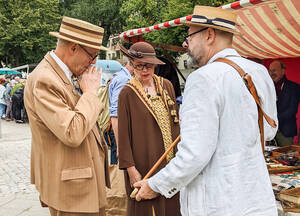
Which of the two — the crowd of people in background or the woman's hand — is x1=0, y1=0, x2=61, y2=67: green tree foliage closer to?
the crowd of people in background

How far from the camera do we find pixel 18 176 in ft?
20.7

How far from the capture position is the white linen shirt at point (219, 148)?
1574 mm

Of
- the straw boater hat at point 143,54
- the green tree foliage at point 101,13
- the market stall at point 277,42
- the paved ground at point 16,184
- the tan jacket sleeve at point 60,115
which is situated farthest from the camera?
the green tree foliage at point 101,13

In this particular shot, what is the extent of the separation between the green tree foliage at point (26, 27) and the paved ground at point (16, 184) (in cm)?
2519

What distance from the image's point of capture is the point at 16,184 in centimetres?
582

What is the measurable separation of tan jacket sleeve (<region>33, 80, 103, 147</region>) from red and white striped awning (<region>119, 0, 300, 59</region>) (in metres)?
1.63

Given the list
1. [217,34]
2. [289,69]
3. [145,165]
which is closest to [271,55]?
[289,69]

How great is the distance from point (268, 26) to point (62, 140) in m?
3.67

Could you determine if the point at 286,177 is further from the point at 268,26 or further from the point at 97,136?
the point at 268,26

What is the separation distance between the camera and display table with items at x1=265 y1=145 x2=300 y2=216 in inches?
103

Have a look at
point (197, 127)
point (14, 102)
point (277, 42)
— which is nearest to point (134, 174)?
point (197, 127)

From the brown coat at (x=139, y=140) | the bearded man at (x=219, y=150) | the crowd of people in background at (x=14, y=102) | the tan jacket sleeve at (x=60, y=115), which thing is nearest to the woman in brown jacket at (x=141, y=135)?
the brown coat at (x=139, y=140)

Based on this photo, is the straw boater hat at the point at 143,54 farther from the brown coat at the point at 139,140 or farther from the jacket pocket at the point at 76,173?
the jacket pocket at the point at 76,173

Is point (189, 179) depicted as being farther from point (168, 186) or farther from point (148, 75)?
point (148, 75)
